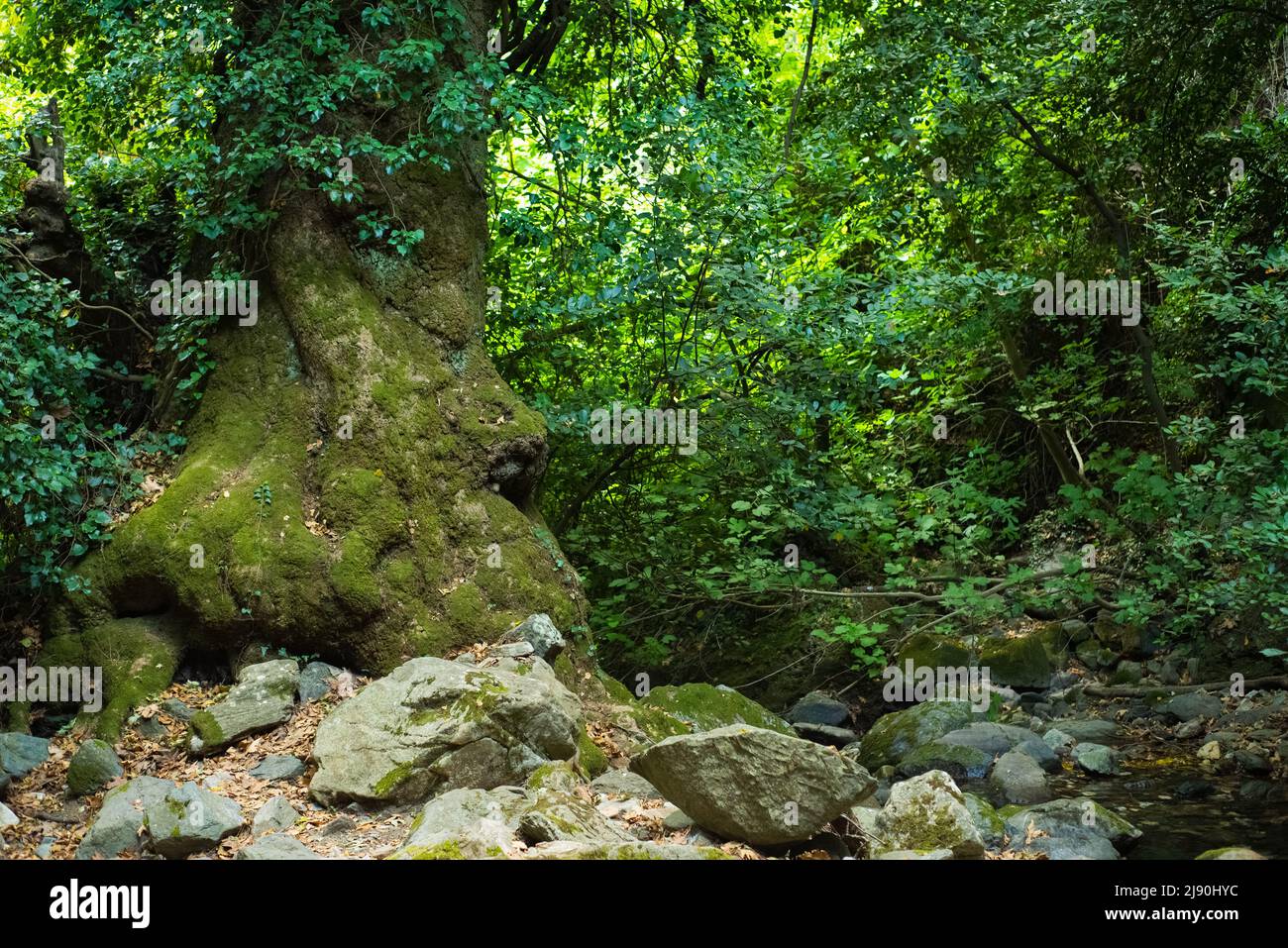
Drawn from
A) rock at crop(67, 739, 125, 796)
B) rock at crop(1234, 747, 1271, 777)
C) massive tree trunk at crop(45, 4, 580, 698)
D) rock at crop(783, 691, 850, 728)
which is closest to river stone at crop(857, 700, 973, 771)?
rock at crop(783, 691, 850, 728)

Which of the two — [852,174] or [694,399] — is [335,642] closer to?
[694,399]

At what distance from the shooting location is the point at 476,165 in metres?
8.63

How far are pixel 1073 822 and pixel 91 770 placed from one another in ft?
18.7

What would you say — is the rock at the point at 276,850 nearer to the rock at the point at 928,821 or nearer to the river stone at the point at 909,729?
the rock at the point at 928,821

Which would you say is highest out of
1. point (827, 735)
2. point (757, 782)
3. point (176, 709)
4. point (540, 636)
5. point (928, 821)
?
point (540, 636)

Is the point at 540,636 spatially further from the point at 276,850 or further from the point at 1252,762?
the point at 1252,762

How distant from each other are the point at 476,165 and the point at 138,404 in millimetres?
3270

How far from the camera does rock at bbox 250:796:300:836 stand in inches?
212

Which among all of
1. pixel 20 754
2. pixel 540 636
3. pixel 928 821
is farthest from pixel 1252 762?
pixel 20 754

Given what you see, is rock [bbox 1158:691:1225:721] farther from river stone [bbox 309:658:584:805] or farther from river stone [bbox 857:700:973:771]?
river stone [bbox 309:658:584:805]

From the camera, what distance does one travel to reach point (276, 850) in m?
4.80

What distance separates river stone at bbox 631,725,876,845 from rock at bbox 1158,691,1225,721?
5369 millimetres

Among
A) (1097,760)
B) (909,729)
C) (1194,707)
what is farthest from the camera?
(1194,707)
